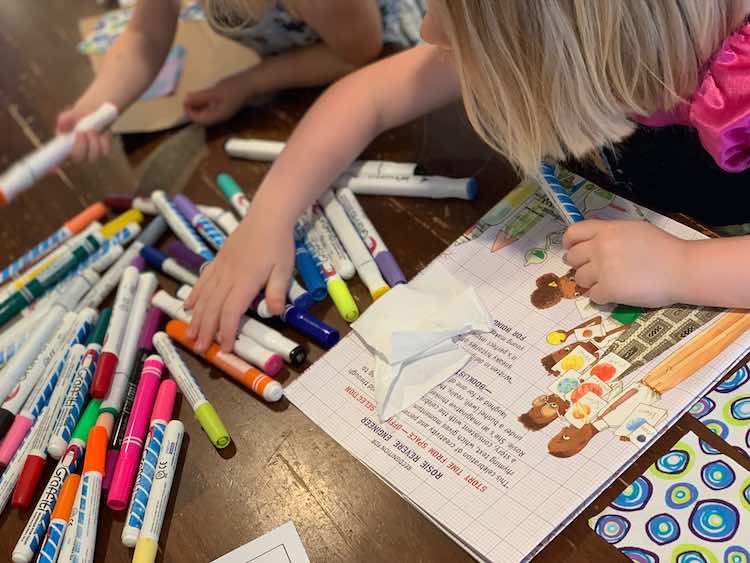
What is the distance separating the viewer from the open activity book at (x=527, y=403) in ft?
1.46

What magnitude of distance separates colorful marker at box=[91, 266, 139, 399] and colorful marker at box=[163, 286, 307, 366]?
0.11ft

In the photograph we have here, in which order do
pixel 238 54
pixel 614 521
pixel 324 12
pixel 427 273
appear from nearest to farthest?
pixel 614 521 < pixel 427 273 < pixel 324 12 < pixel 238 54

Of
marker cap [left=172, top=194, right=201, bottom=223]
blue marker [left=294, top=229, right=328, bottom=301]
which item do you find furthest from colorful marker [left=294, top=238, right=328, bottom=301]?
marker cap [left=172, top=194, right=201, bottom=223]

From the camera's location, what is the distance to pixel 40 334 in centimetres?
63

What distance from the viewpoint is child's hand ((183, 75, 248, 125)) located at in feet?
2.60

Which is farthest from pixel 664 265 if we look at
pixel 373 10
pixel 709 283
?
pixel 373 10

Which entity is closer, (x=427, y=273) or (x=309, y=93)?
(x=427, y=273)

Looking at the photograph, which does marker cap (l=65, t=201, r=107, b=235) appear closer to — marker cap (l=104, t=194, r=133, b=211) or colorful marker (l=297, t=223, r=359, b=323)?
A: marker cap (l=104, t=194, r=133, b=211)

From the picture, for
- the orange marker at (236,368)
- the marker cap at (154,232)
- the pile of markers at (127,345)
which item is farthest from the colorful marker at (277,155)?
the orange marker at (236,368)

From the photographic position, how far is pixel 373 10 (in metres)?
0.77

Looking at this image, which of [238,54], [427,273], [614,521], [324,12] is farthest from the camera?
[238,54]

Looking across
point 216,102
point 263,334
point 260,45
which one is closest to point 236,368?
point 263,334

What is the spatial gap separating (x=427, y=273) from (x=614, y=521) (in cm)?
23

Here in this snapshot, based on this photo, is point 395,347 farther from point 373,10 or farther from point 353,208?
point 373,10
